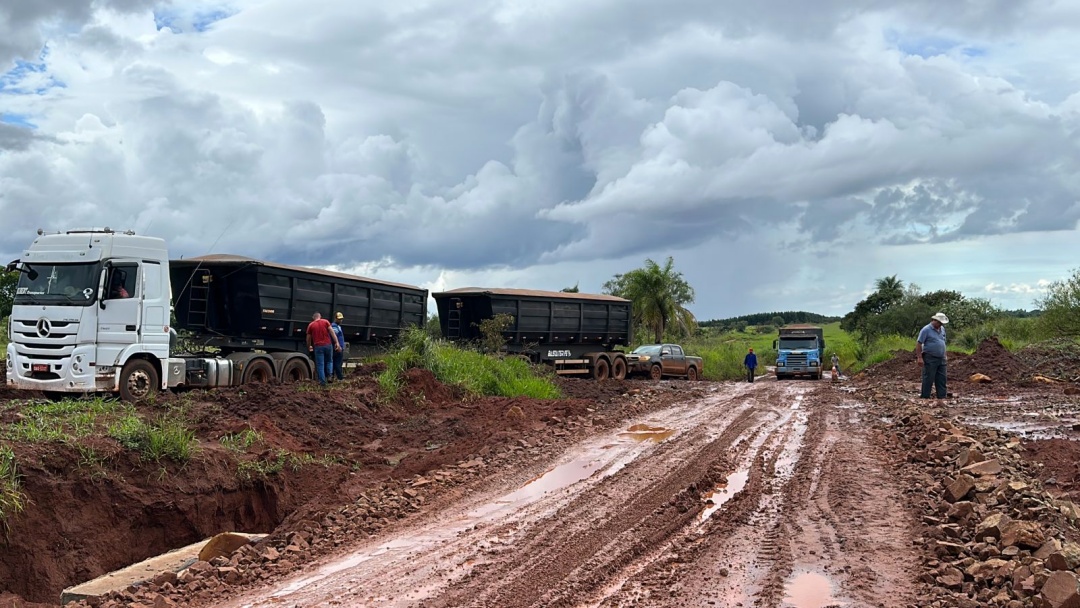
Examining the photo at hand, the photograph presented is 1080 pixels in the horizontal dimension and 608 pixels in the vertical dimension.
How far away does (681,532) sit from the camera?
7082mm

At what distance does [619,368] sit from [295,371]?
15.0 meters

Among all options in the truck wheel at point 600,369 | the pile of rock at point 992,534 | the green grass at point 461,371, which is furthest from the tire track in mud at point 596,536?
the truck wheel at point 600,369

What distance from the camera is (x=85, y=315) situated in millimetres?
13891

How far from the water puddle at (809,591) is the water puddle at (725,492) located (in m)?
1.78

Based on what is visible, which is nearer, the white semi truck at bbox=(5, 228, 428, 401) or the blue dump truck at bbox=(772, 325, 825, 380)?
the white semi truck at bbox=(5, 228, 428, 401)

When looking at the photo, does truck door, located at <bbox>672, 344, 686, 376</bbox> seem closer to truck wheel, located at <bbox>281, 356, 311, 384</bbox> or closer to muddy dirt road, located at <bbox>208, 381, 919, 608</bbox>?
truck wheel, located at <bbox>281, 356, 311, 384</bbox>

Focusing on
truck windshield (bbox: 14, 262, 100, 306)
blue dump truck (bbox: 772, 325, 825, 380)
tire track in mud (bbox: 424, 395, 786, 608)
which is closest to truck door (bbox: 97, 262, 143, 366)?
truck windshield (bbox: 14, 262, 100, 306)

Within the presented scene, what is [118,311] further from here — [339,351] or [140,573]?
[140,573]

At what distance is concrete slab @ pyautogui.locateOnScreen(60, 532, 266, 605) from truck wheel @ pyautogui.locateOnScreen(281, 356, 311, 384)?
1070 centimetres

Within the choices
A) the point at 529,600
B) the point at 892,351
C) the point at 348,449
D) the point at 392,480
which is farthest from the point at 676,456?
the point at 892,351

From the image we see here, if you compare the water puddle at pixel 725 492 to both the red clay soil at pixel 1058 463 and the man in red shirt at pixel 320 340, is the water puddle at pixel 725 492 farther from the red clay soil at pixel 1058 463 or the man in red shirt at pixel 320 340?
the man in red shirt at pixel 320 340

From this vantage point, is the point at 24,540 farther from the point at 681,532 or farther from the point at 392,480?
the point at 681,532

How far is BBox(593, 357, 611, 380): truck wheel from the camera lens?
1181 inches

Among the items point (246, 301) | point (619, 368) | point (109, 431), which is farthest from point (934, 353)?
point (619, 368)
